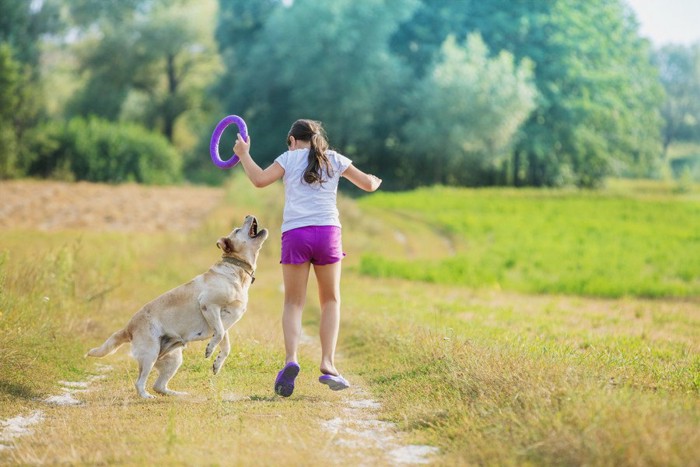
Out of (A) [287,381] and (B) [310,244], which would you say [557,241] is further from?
(A) [287,381]

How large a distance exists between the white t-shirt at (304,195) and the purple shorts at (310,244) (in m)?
0.06

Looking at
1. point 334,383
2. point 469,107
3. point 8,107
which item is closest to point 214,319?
point 334,383

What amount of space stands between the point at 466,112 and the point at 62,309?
43092mm

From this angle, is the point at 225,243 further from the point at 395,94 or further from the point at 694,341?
the point at 395,94

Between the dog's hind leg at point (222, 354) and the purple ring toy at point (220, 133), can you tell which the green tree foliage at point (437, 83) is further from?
the dog's hind leg at point (222, 354)

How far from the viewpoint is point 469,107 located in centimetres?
5209

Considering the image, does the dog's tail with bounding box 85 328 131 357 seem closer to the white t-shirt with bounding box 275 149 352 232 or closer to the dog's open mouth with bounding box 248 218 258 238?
the dog's open mouth with bounding box 248 218 258 238

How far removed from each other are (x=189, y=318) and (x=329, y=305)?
1329mm

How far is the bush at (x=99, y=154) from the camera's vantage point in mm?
45344

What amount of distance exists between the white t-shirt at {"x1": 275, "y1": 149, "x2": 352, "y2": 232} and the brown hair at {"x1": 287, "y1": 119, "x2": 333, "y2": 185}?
2.1 inches

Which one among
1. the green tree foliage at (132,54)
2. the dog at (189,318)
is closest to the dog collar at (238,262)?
the dog at (189,318)

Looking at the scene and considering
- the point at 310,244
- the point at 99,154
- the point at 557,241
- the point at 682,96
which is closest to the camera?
the point at 310,244

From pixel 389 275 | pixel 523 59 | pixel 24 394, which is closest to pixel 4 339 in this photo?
pixel 24 394

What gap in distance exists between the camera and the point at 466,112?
52125 mm
